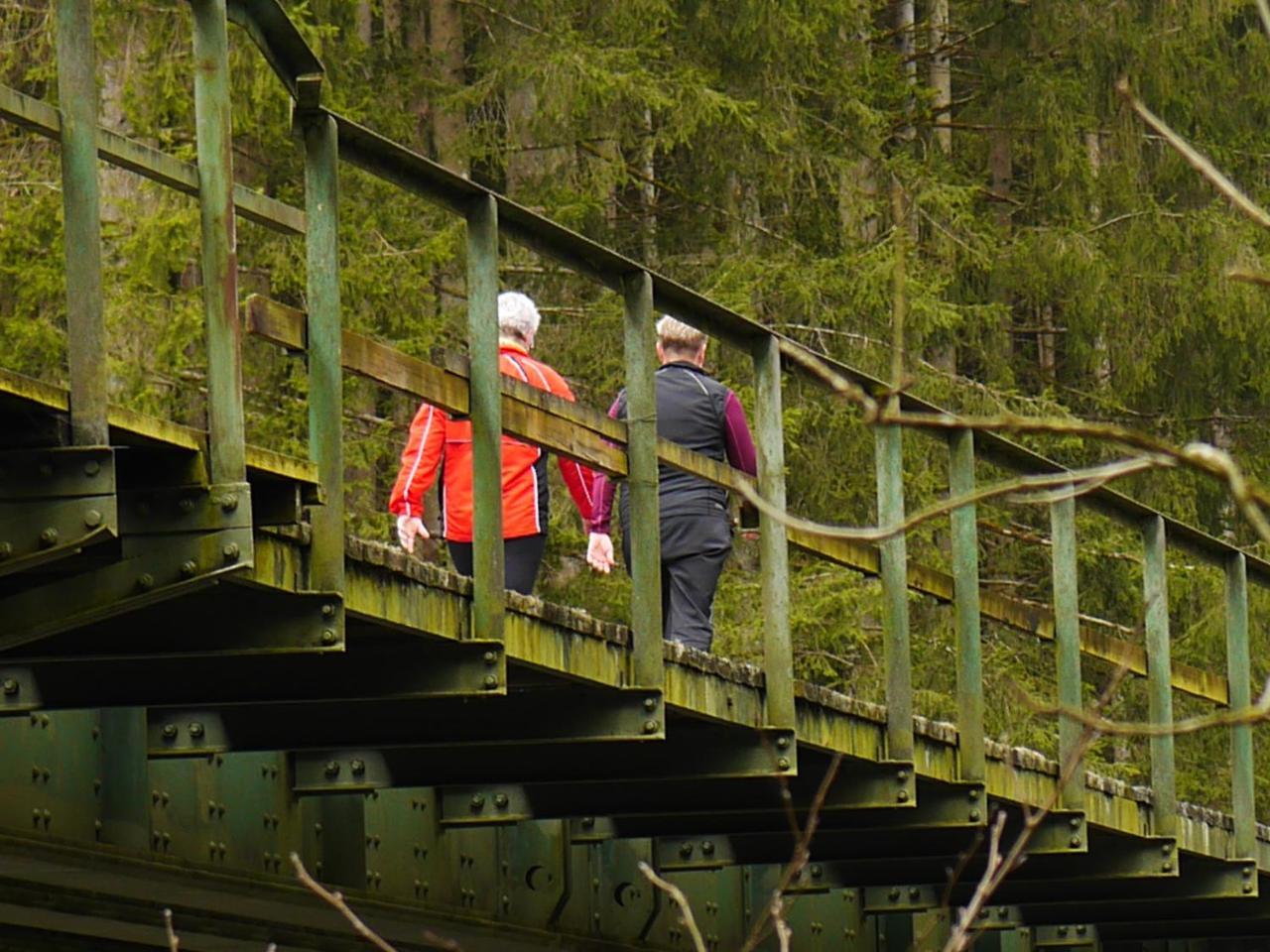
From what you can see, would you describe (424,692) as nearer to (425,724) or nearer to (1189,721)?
(425,724)

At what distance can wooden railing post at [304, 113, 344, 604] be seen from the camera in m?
7.54

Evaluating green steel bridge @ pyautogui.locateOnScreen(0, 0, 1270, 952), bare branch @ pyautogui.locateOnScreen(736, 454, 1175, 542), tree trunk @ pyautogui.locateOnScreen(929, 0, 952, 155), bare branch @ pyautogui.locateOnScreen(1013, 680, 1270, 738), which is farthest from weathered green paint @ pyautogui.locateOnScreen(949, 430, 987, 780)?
tree trunk @ pyautogui.locateOnScreen(929, 0, 952, 155)

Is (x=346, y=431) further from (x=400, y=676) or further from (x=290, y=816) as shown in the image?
(x=400, y=676)

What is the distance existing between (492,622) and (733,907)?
15.7ft

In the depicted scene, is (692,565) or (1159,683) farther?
(1159,683)

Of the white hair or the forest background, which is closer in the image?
the white hair

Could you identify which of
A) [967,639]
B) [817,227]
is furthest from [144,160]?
[817,227]

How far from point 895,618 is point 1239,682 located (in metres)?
3.09

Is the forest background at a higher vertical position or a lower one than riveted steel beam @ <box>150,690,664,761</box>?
higher

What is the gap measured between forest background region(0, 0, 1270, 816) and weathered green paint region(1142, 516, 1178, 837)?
9109 mm

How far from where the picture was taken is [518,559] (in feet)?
34.2

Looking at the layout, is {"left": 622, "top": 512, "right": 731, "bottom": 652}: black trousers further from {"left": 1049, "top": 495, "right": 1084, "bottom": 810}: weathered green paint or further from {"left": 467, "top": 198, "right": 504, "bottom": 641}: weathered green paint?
{"left": 467, "top": 198, "right": 504, "bottom": 641}: weathered green paint

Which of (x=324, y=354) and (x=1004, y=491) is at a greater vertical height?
(x=324, y=354)

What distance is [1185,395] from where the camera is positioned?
29.5m
